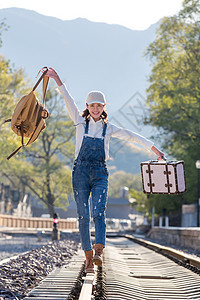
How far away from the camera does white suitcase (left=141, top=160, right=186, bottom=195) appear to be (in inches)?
→ 224

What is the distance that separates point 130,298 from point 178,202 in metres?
33.6

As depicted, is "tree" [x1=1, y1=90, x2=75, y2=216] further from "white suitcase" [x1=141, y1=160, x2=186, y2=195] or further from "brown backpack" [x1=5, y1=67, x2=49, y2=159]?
"brown backpack" [x1=5, y1=67, x2=49, y2=159]

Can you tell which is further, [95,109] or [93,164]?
[95,109]

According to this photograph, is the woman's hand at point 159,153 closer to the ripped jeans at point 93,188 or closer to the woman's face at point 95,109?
the ripped jeans at point 93,188

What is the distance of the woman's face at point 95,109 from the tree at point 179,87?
28.8 metres

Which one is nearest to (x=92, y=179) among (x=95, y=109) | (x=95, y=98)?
(x=95, y=109)

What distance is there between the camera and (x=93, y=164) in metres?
5.25

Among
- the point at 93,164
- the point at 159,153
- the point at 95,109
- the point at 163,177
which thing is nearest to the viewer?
the point at 93,164

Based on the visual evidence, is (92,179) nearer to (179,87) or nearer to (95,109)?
(95,109)

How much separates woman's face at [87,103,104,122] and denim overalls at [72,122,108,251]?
0.12 meters

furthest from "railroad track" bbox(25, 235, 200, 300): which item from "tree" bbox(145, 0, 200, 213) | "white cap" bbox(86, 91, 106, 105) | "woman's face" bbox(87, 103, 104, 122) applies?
"tree" bbox(145, 0, 200, 213)

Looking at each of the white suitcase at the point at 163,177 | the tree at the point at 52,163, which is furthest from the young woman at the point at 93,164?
the tree at the point at 52,163

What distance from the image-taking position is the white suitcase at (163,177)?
18.7ft

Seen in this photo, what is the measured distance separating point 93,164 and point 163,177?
3.20 feet
